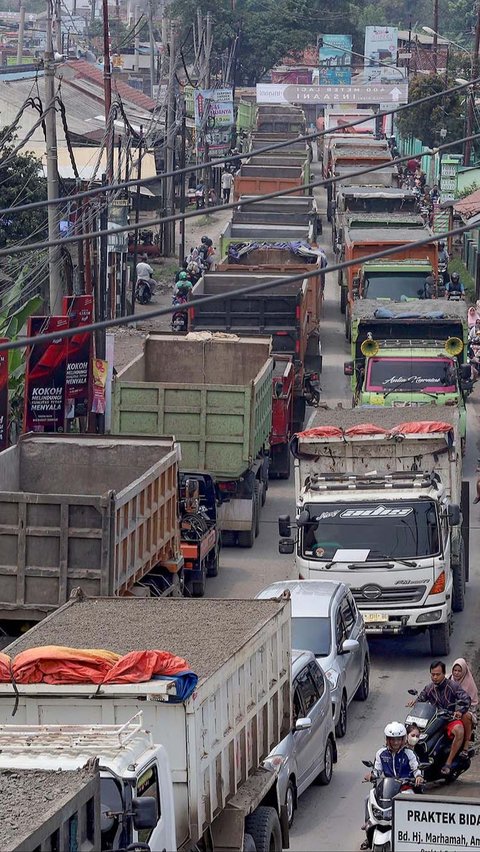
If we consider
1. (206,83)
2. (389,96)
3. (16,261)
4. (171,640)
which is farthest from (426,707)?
(389,96)

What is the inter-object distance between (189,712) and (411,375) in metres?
15.8

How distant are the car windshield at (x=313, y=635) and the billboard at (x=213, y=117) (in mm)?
44923

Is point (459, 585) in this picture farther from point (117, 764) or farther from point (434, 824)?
point (117, 764)

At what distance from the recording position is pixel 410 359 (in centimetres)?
2508

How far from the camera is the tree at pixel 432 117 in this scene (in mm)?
70938

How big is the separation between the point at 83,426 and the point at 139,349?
6.18 feet

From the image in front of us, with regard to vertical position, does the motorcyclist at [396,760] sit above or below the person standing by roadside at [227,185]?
above

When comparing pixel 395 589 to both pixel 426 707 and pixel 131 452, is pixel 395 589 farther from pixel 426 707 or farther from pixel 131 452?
pixel 426 707

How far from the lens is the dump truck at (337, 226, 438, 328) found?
33656 millimetres

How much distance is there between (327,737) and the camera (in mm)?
13695

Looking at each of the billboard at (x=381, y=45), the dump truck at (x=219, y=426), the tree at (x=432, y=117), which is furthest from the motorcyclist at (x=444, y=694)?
the billboard at (x=381, y=45)

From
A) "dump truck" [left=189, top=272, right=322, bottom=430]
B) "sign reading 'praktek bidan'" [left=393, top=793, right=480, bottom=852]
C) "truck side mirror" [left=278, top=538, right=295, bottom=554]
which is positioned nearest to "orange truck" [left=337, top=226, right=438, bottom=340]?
"dump truck" [left=189, top=272, right=322, bottom=430]

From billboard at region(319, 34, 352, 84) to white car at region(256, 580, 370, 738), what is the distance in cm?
8233

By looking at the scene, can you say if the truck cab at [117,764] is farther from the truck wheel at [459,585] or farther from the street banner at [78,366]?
the street banner at [78,366]
